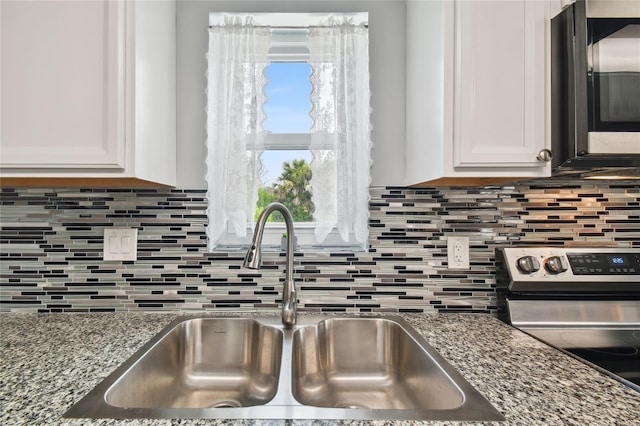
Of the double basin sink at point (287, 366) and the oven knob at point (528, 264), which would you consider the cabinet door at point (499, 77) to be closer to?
the oven knob at point (528, 264)

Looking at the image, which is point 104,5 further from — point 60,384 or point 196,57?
point 60,384

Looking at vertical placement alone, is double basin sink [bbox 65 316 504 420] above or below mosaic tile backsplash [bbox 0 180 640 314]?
below

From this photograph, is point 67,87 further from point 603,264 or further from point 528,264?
point 603,264

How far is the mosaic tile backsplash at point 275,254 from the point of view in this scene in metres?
1.29

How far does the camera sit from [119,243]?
1286 millimetres

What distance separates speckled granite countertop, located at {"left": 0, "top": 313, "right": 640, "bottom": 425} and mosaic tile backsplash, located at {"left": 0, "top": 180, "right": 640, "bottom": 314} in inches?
3.3

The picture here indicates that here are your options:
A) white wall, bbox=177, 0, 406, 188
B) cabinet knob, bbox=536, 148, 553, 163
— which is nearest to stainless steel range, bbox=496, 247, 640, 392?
cabinet knob, bbox=536, 148, 553, 163

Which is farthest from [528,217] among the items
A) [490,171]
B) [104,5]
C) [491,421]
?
[104,5]

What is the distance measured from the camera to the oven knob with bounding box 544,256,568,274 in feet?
3.91

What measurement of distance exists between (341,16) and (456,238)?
0.96 meters

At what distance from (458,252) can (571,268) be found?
1.23ft

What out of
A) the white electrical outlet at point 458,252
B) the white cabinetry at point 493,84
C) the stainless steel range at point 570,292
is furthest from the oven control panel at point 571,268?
the white cabinetry at point 493,84

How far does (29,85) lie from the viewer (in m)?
0.98

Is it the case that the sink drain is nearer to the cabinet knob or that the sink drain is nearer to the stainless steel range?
the stainless steel range
